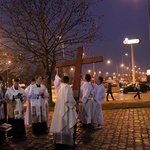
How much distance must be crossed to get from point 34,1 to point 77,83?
533 inches

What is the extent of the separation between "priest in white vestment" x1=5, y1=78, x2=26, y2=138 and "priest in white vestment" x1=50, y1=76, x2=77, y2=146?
2.51m

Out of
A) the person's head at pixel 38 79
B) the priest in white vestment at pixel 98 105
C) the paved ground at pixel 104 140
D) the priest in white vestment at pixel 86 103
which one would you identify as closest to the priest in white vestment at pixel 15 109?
the paved ground at pixel 104 140

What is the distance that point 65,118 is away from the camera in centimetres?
A: 838

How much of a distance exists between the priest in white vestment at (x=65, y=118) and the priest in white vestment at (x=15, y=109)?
2.51 m

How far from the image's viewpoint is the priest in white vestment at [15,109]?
34.6 ft

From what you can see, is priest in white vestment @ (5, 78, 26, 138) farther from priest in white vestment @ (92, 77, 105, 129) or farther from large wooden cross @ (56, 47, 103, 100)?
priest in white vestment @ (92, 77, 105, 129)

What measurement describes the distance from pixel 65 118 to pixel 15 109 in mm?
2782

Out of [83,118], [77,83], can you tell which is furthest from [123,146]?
[83,118]

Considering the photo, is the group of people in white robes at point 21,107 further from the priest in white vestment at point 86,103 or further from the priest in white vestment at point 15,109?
the priest in white vestment at point 86,103

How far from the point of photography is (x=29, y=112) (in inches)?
465

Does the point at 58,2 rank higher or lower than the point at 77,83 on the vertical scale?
higher

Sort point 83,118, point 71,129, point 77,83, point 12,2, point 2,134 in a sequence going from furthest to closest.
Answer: point 12,2 < point 83,118 < point 2,134 < point 77,83 < point 71,129

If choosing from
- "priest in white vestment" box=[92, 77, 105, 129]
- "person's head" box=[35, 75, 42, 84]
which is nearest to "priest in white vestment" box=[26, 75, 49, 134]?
"person's head" box=[35, 75, 42, 84]

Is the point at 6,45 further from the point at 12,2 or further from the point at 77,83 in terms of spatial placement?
the point at 77,83
